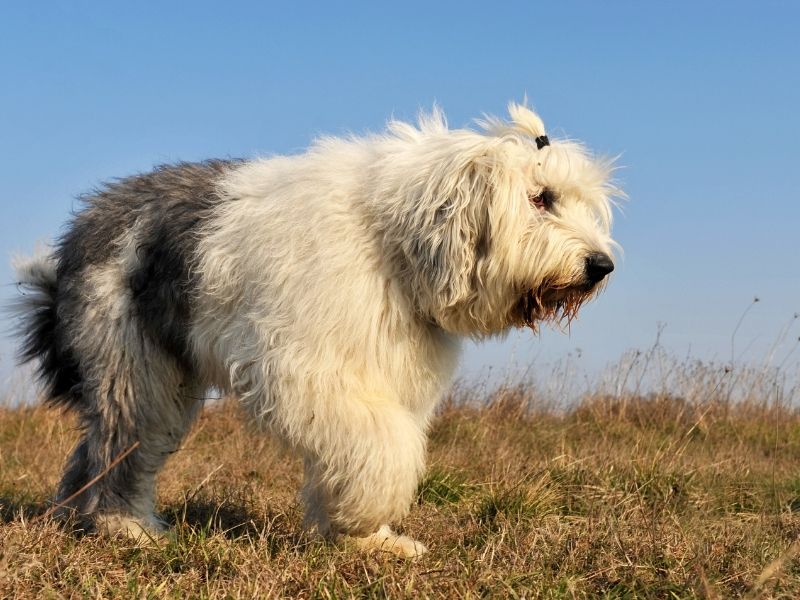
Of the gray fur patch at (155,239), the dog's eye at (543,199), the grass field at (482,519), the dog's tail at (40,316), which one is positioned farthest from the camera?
the dog's tail at (40,316)

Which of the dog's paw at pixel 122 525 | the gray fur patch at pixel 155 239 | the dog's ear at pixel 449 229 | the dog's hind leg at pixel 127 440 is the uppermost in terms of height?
the dog's ear at pixel 449 229

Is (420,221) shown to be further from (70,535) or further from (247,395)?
(70,535)

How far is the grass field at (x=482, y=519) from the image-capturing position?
369cm

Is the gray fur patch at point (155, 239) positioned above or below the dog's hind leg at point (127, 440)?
above

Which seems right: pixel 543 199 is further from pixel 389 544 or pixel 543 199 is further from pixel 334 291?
pixel 389 544

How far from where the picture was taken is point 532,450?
7.51m

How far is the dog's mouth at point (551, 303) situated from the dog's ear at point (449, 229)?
29 centimetres

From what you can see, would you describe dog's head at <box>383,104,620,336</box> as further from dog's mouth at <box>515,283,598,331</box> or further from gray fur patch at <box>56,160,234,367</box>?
gray fur patch at <box>56,160,234,367</box>

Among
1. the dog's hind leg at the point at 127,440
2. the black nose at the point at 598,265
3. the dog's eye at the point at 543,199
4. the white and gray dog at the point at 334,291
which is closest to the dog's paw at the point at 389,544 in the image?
the white and gray dog at the point at 334,291

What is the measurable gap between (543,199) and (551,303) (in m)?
0.49

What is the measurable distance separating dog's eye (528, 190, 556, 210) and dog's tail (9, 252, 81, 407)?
2.67 metres

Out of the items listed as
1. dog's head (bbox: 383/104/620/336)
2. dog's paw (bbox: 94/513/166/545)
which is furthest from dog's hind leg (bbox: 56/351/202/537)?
dog's head (bbox: 383/104/620/336)

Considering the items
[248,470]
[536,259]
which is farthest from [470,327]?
[248,470]

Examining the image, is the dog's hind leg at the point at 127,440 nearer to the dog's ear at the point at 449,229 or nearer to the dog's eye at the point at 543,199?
the dog's ear at the point at 449,229
